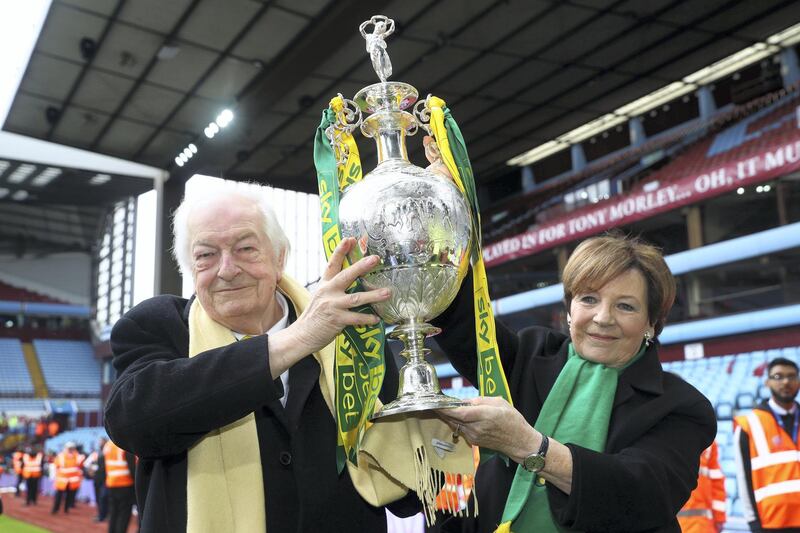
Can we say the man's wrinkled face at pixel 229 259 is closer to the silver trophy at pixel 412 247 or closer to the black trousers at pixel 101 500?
the silver trophy at pixel 412 247

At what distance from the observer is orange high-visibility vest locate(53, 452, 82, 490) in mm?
14227

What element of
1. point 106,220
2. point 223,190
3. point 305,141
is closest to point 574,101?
point 305,141

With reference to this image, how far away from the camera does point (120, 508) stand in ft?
27.8

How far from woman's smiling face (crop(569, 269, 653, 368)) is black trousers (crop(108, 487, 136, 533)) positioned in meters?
7.74

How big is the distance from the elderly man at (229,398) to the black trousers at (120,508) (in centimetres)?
746

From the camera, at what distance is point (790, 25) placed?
12.3m

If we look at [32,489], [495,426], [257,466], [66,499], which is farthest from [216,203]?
[32,489]

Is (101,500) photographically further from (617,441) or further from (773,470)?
(617,441)

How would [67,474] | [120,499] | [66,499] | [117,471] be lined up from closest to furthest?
[120,499]
[117,471]
[67,474]
[66,499]

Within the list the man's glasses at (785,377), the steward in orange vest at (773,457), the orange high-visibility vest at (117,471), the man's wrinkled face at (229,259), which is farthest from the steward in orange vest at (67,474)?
the man's wrinkled face at (229,259)

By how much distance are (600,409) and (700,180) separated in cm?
1222

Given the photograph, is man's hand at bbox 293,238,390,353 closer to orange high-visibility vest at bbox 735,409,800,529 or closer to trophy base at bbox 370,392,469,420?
trophy base at bbox 370,392,469,420

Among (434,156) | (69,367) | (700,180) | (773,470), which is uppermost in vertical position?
(700,180)

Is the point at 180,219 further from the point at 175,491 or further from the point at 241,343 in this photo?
the point at 175,491
